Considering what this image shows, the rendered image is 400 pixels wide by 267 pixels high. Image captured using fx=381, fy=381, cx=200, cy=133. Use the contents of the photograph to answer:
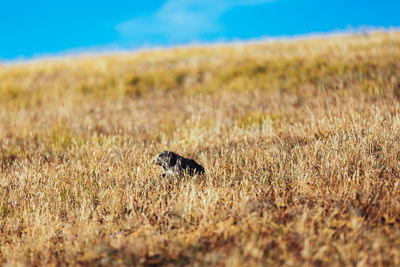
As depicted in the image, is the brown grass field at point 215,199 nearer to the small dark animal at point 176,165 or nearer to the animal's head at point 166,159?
the small dark animal at point 176,165

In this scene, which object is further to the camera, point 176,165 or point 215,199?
point 176,165

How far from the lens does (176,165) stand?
431 cm

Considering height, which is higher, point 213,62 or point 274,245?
point 213,62

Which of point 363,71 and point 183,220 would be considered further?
point 363,71

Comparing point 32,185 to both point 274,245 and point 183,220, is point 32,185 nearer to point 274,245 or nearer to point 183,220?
point 183,220

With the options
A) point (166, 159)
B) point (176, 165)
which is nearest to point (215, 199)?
point (176, 165)

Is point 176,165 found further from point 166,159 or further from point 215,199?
point 215,199

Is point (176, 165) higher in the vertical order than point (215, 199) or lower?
higher

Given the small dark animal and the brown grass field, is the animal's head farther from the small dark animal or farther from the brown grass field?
the brown grass field

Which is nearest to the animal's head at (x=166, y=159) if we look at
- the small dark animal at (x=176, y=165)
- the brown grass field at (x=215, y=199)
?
the small dark animal at (x=176, y=165)

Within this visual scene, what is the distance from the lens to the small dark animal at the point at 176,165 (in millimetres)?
4277

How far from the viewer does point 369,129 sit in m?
4.82

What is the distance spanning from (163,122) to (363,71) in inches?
284

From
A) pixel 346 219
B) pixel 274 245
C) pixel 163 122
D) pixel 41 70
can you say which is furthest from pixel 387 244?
pixel 41 70
